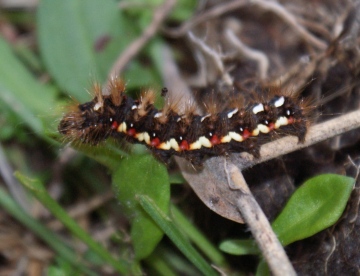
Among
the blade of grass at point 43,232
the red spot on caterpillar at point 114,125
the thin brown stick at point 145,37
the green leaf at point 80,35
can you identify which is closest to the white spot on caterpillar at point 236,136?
the red spot on caterpillar at point 114,125

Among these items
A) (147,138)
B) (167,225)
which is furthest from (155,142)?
(167,225)

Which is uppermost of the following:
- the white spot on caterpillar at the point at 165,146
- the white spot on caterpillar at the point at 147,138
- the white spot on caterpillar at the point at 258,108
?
the white spot on caterpillar at the point at 147,138

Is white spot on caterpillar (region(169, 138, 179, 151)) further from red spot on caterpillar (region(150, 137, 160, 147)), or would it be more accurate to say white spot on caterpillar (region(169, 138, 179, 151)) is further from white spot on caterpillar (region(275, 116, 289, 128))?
white spot on caterpillar (region(275, 116, 289, 128))

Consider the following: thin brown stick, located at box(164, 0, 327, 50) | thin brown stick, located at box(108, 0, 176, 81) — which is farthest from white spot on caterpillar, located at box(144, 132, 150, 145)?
thin brown stick, located at box(164, 0, 327, 50)

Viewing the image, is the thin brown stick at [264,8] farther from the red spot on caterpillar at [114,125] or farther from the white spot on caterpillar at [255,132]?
the red spot on caterpillar at [114,125]

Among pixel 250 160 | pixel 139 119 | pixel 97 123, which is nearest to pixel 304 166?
pixel 250 160

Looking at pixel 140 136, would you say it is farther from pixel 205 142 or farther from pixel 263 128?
pixel 263 128
